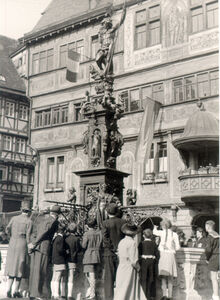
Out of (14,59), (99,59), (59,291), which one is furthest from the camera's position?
(14,59)

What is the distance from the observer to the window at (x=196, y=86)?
23359mm

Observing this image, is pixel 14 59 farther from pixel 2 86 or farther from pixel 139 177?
pixel 139 177

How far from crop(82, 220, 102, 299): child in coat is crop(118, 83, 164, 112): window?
16246 mm

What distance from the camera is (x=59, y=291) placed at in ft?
30.9

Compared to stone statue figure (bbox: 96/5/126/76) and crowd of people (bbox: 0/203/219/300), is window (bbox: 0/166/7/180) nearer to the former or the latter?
stone statue figure (bbox: 96/5/126/76)

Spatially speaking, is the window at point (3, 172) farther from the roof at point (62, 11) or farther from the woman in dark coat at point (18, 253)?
the woman in dark coat at point (18, 253)

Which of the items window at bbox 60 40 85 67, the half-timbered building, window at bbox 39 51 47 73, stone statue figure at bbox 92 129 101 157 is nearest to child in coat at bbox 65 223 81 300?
stone statue figure at bbox 92 129 101 157

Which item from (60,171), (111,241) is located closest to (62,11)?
(60,171)

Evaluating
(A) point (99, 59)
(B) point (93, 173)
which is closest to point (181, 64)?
(A) point (99, 59)

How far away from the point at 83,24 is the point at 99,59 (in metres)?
17.6

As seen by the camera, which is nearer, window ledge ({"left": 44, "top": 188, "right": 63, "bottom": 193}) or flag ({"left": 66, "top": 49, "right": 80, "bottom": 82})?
flag ({"left": 66, "top": 49, "right": 80, "bottom": 82})

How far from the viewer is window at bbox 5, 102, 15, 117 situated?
38.3 meters

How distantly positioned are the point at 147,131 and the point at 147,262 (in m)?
15.5

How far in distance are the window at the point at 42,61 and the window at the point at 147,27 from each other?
20.8 ft
